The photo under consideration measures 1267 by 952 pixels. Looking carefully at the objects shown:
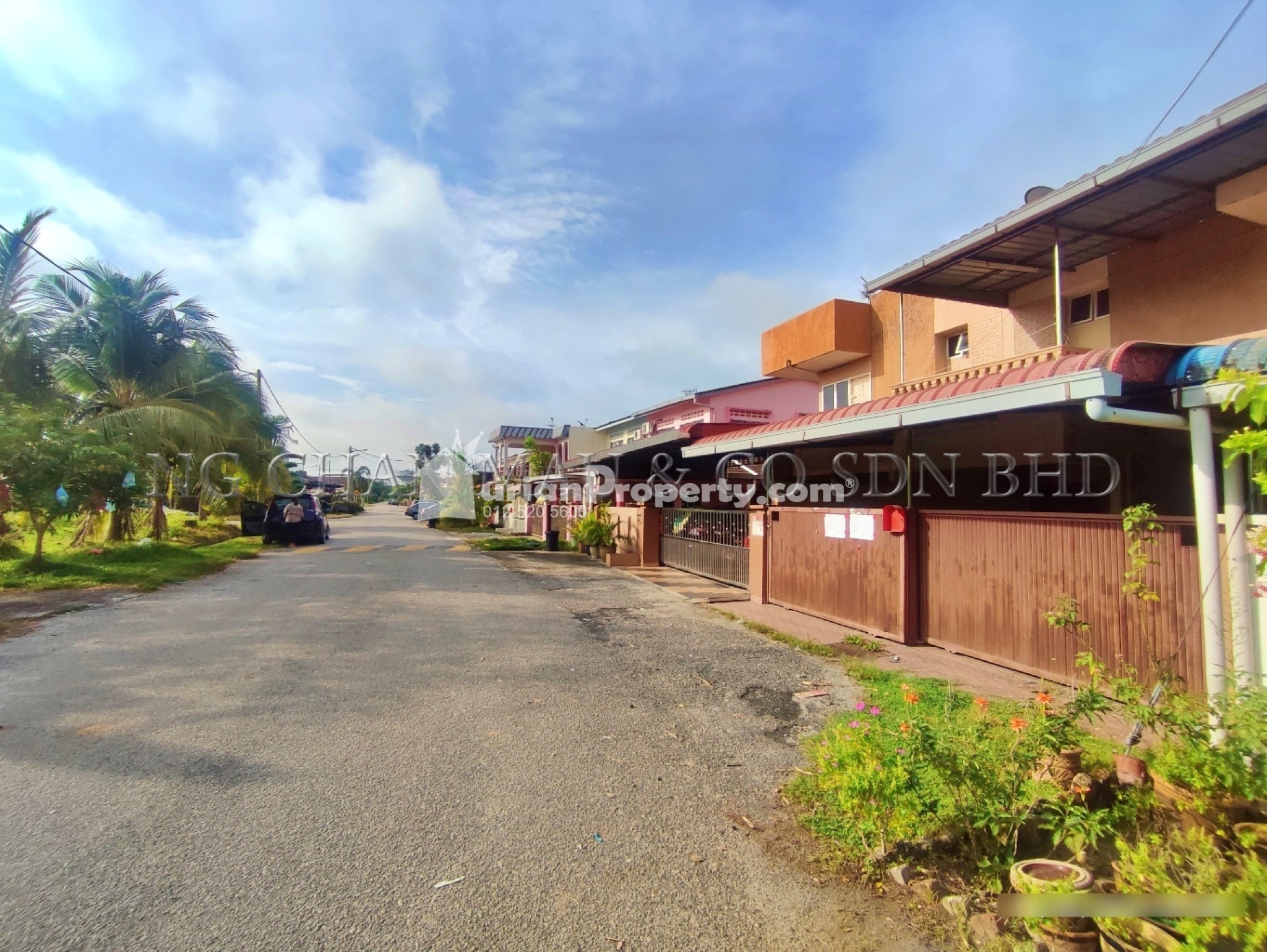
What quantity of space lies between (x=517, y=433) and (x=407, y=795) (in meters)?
46.7

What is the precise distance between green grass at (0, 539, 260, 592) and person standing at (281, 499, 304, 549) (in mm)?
4023

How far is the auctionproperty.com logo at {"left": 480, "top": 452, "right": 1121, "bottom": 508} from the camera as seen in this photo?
358 inches

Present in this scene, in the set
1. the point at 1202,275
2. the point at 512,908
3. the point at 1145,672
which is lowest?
the point at 512,908

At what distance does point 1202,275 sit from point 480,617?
33.7 feet

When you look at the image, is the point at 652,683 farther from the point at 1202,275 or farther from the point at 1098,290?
the point at 1098,290

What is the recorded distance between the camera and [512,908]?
2.67 m

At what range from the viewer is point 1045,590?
6.00 meters

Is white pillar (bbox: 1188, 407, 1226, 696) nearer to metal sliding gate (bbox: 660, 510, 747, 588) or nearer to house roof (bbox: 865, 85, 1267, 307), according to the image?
house roof (bbox: 865, 85, 1267, 307)

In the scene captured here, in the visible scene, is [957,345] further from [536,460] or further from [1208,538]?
[536,460]

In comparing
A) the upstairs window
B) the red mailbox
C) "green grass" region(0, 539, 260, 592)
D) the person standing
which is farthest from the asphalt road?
the person standing

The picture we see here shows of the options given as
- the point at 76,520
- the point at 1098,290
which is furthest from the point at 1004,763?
the point at 76,520

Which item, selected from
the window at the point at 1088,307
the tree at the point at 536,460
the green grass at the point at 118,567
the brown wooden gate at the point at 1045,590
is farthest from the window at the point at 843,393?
the tree at the point at 536,460

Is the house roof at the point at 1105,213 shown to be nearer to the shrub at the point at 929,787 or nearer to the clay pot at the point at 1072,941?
the shrub at the point at 929,787

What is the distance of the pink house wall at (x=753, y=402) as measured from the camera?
87.1 ft
